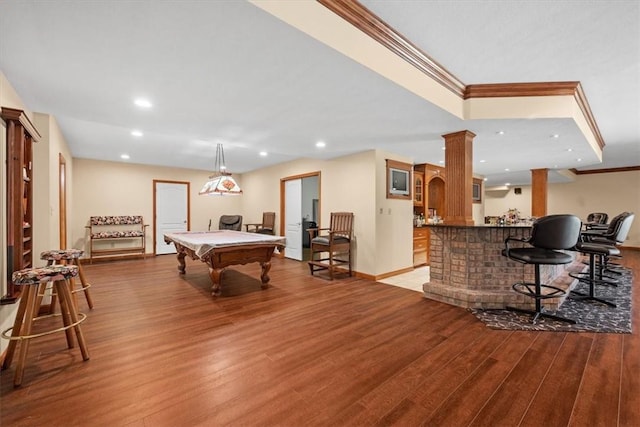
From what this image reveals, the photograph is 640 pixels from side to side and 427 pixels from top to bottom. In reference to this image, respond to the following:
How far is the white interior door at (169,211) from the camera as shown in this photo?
24.2 feet

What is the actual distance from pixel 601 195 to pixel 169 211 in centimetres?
1319

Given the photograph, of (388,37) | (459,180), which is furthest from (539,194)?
(388,37)

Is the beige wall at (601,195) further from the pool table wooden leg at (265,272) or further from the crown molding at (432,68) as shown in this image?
the pool table wooden leg at (265,272)

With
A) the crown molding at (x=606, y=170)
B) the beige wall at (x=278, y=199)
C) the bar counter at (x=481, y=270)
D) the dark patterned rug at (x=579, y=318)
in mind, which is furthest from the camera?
the crown molding at (x=606, y=170)

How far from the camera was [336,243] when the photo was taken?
4.80 m

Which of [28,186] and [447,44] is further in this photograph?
[28,186]

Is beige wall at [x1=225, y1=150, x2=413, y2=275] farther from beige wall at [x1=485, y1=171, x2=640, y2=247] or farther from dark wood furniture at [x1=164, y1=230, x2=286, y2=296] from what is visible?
beige wall at [x1=485, y1=171, x2=640, y2=247]

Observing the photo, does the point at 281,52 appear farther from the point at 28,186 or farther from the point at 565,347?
the point at 565,347

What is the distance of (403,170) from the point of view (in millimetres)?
5379

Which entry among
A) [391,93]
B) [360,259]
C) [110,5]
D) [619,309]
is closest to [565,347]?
[619,309]

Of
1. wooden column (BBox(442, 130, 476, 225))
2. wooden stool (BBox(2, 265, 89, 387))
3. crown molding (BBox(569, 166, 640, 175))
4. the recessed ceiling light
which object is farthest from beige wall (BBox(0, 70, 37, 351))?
crown molding (BBox(569, 166, 640, 175))

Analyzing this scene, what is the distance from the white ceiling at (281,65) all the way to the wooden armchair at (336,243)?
1.68 metres

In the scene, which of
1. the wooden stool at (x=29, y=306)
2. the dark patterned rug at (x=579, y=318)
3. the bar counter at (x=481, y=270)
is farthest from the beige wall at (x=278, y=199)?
the wooden stool at (x=29, y=306)

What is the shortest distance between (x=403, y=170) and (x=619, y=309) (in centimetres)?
347
